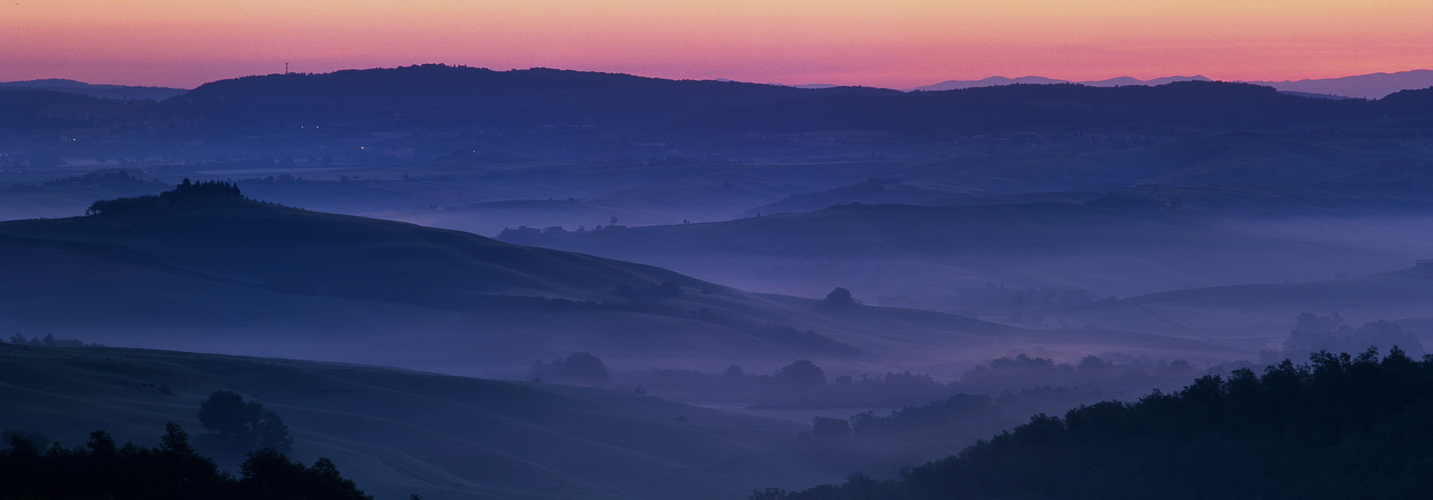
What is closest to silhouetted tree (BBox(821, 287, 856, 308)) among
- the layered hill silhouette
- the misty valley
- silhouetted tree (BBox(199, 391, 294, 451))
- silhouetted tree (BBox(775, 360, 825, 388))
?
the misty valley

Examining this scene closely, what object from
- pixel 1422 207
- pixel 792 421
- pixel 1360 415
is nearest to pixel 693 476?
pixel 792 421

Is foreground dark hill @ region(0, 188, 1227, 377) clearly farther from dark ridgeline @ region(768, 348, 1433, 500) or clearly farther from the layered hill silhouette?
dark ridgeline @ region(768, 348, 1433, 500)

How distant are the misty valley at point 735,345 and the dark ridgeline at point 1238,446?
0.05 m

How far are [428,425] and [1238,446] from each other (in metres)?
21.1

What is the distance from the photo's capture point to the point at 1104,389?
42594 mm

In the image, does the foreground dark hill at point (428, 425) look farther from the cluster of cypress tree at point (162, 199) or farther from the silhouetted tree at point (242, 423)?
the cluster of cypress tree at point (162, 199)

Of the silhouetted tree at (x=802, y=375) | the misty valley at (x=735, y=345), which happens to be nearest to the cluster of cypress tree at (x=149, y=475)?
the misty valley at (x=735, y=345)

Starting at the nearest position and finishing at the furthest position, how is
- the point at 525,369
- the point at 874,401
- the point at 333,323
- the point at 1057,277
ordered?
1. the point at 874,401
2. the point at 525,369
3. the point at 333,323
4. the point at 1057,277

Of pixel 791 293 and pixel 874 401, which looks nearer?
pixel 874 401

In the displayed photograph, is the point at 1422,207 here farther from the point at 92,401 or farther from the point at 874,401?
the point at 92,401

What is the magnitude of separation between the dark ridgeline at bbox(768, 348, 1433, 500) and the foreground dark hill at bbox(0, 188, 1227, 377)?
37700mm

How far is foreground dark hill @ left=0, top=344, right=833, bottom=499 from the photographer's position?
2470 centimetres

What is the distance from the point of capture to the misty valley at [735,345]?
14.8 m

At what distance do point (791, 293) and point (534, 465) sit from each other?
216ft
